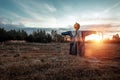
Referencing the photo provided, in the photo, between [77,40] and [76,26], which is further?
[77,40]

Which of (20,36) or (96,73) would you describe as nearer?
(96,73)

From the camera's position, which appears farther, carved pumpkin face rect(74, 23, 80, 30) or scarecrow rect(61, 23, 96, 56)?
scarecrow rect(61, 23, 96, 56)

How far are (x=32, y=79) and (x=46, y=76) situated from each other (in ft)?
2.64

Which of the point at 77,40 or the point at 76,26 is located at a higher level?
the point at 76,26

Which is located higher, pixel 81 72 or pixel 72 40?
pixel 72 40

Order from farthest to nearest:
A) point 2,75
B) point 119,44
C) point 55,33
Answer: point 55,33
point 119,44
point 2,75

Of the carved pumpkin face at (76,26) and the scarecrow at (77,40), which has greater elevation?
the carved pumpkin face at (76,26)

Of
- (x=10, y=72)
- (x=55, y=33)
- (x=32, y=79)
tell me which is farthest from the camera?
(x=55, y=33)

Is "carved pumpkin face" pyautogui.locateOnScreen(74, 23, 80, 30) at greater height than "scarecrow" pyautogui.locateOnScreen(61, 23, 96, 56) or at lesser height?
greater

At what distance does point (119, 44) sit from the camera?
35219mm

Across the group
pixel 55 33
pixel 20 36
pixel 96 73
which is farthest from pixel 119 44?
pixel 55 33

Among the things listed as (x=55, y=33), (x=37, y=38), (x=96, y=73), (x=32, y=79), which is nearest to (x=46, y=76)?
(x=32, y=79)

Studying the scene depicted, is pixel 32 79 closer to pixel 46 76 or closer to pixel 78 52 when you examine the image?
Answer: pixel 46 76

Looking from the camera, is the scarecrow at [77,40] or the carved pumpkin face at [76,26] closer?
the carved pumpkin face at [76,26]
